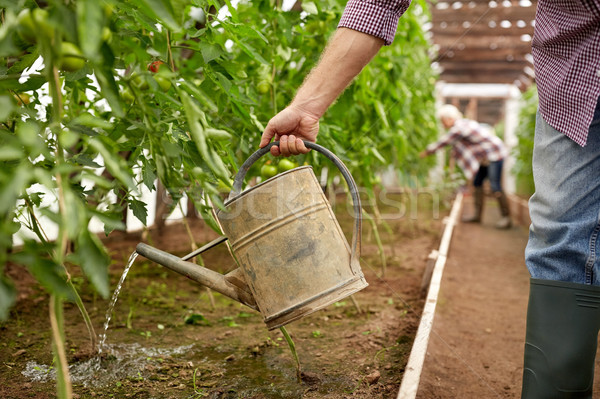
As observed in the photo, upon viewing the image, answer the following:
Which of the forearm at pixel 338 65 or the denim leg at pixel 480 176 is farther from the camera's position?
the denim leg at pixel 480 176

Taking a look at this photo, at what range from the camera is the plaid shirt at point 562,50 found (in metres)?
0.99

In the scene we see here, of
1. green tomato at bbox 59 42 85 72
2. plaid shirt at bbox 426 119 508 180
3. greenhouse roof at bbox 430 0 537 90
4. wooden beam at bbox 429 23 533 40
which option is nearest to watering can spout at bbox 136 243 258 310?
green tomato at bbox 59 42 85 72

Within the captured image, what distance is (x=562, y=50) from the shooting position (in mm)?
1053

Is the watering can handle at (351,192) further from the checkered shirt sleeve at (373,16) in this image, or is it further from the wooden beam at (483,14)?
the wooden beam at (483,14)

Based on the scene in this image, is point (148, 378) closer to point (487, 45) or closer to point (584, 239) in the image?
point (584, 239)

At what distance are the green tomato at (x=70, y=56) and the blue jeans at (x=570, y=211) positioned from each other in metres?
0.93

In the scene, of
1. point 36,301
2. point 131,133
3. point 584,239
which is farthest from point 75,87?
point 584,239

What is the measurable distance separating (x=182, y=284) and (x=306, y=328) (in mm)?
861

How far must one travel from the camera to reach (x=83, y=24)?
57 centimetres

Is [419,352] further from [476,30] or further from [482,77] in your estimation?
[482,77]

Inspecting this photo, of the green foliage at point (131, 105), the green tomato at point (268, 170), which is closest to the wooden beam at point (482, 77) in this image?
the green foliage at point (131, 105)

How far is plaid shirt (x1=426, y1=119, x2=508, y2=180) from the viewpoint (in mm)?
5984

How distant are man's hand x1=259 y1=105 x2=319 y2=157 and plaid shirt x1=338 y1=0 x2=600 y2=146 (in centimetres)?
23

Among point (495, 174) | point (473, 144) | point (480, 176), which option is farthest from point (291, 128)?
point (480, 176)
